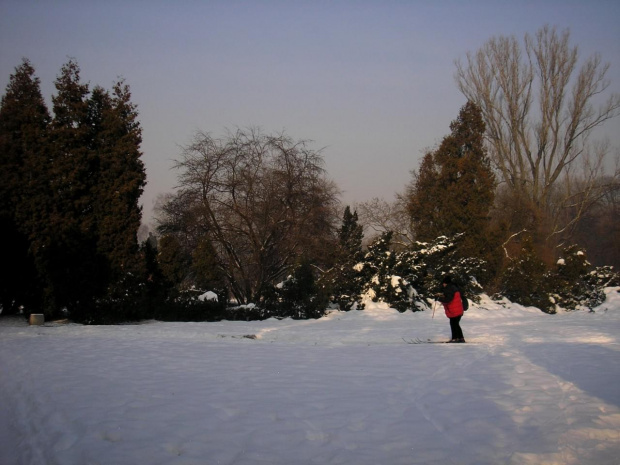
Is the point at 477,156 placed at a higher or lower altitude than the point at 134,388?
higher

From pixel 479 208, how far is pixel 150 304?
53.1ft

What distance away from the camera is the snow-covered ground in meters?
4.80

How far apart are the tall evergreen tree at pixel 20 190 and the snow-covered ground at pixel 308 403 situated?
7235mm

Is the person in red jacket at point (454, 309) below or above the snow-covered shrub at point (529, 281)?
below

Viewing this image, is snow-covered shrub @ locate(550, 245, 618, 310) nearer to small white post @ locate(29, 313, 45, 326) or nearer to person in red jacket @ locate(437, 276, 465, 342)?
person in red jacket @ locate(437, 276, 465, 342)

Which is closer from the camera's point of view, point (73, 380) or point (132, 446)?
point (132, 446)

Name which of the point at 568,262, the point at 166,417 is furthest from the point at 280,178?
the point at 166,417

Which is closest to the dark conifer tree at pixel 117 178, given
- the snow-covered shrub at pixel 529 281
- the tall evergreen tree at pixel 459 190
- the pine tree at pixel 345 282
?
the pine tree at pixel 345 282

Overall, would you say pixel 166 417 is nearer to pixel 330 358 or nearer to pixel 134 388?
pixel 134 388

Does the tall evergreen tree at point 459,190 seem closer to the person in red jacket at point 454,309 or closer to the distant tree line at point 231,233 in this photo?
the distant tree line at point 231,233

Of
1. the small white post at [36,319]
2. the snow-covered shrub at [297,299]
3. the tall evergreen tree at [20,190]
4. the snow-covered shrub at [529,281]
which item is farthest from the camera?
the snow-covered shrub at [529,281]

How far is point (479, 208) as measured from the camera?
26125mm

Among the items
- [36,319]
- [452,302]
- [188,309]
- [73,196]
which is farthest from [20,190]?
[452,302]

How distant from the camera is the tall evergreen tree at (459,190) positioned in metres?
26.0
